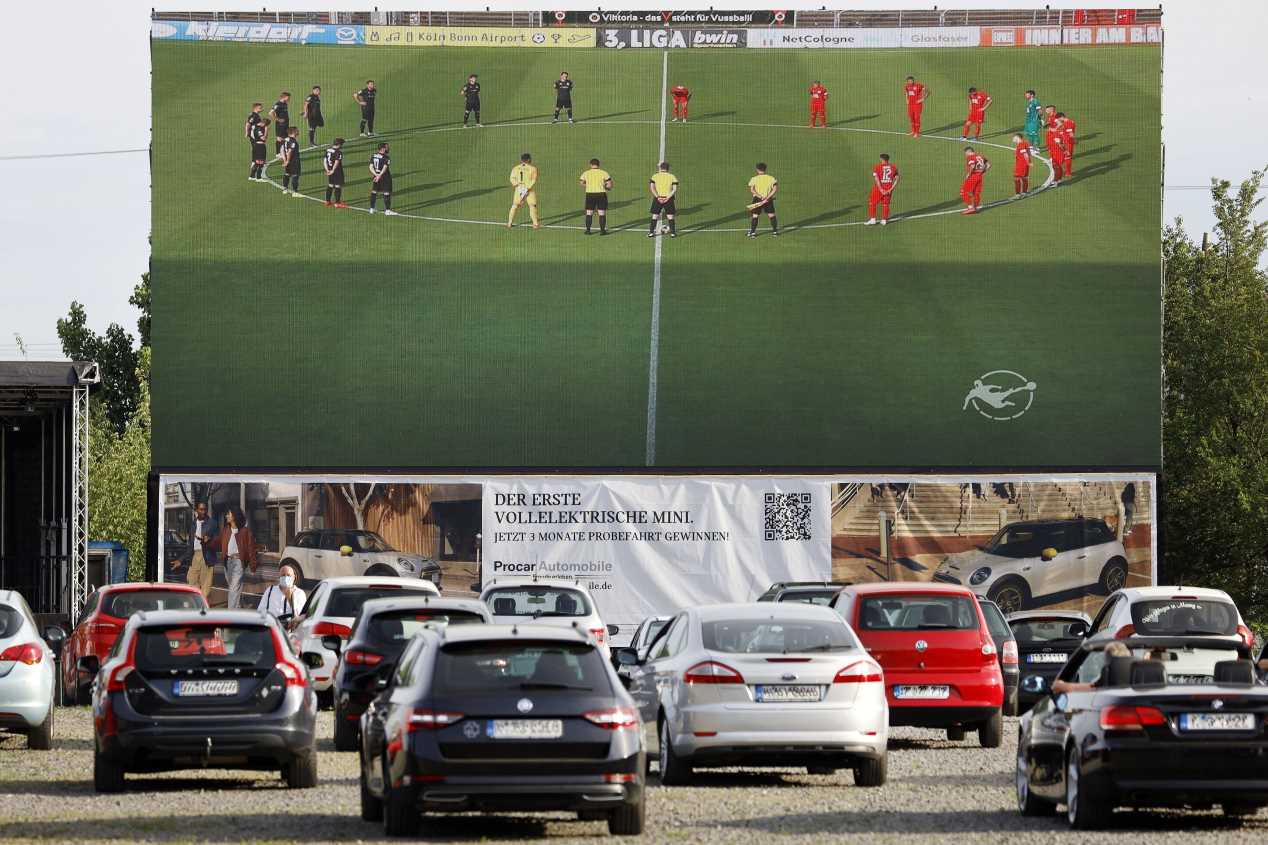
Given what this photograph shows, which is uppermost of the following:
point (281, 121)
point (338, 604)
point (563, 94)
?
point (563, 94)

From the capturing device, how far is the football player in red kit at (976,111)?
45938 mm

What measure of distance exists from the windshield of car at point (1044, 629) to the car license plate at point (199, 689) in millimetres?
12190

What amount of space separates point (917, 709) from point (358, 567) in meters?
20.9

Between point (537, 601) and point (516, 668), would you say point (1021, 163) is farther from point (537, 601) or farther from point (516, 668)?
point (516, 668)

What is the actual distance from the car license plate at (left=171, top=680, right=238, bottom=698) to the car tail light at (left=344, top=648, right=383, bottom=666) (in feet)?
12.9

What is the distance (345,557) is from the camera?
4019 centimetres

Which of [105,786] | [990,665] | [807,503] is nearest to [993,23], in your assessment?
[807,503]

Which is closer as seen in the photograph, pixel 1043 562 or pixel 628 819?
pixel 628 819

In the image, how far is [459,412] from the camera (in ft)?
146

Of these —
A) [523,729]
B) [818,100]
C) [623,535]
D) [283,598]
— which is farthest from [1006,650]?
[818,100]

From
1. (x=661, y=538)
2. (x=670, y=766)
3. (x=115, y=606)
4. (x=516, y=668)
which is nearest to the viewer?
(x=516, y=668)

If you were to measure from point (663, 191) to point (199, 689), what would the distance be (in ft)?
101

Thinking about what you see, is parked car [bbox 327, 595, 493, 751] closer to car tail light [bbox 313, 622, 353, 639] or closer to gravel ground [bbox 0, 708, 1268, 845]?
gravel ground [bbox 0, 708, 1268, 845]

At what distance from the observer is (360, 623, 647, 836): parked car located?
12.8 meters
